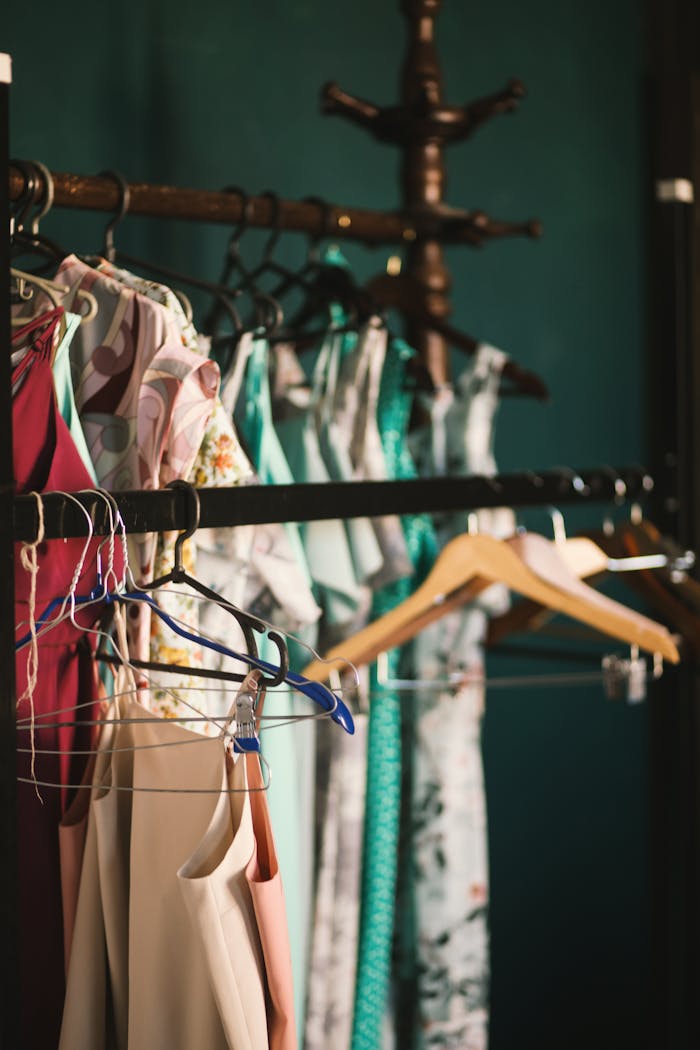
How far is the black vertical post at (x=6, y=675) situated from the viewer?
36.3 inches

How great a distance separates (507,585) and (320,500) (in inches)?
13.0

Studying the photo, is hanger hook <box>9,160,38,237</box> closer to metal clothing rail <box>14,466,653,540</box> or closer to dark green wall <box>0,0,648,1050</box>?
metal clothing rail <box>14,466,653,540</box>

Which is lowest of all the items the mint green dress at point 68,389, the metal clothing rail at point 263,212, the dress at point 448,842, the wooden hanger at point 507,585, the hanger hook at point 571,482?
the dress at point 448,842

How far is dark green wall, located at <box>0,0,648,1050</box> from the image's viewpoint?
75.0 inches

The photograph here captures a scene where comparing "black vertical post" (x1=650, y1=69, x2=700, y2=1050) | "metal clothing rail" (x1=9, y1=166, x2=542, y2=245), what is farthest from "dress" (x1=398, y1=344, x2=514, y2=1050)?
"metal clothing rail" (x1=9, y1=166, x2=542, y2=245)

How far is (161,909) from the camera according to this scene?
3.21ft

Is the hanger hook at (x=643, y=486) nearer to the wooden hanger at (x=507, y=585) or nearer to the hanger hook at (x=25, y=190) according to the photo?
the wooden hanger at (x=507, y=585)

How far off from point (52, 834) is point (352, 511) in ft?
1.36

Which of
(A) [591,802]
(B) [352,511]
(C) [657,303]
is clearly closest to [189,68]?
(C) [657,303]

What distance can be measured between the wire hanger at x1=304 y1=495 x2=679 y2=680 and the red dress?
1.18 ft

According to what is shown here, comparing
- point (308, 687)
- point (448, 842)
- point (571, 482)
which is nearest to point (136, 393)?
point (308, 687)

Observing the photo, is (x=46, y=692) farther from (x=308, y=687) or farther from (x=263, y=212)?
(x=263, y=212)

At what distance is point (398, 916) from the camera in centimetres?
153

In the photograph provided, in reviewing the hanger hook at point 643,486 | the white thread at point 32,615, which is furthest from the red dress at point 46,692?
the hanger hook at point 643,486
